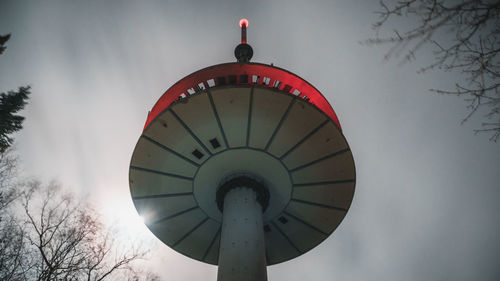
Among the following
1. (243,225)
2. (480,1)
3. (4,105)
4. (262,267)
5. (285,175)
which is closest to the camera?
(480,1)

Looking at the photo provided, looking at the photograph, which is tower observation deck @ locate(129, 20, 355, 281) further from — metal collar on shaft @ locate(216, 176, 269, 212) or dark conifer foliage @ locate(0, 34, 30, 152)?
dark conifer foliage @ locate(0, 34, 30, 152)

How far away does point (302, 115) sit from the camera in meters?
9.30

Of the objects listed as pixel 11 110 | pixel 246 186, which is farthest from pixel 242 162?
pixel 11 110

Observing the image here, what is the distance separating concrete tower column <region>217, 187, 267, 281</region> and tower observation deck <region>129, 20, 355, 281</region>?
30 millimetres

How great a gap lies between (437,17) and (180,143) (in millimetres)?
8135

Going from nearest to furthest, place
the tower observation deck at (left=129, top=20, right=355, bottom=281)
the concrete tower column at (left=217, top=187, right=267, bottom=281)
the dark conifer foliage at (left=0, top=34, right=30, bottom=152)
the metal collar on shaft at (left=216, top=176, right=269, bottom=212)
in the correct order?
the concrete tower column at (left=217, top=187, right=267, bottom=281) < the tower observation deck at (left=129, top=20, right=355, bottom=281) < the metal collar on shaft at (left=216, top=176, right=269, bottom=212) < the dark conifer foliage at (left=0, top=34, right=30, bottom=152)

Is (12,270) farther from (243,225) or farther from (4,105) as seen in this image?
(4,105)

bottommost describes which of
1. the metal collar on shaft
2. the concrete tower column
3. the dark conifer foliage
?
the concrete tower column

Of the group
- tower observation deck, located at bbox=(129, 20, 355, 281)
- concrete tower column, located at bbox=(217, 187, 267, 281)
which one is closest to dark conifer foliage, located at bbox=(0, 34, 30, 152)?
tower observation deck, located at bbox=(129, 20, 355, 281)

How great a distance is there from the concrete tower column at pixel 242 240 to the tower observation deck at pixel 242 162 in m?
0.03

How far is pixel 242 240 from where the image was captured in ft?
26.9

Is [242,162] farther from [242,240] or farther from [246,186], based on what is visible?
[242,240]

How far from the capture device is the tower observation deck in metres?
9.03

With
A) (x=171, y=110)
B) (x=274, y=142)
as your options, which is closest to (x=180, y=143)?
(x=171, y=110)
